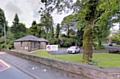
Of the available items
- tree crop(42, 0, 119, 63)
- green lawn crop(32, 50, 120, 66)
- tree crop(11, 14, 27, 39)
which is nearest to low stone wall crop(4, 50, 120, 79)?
tree crop(42, 0, 119, 63)

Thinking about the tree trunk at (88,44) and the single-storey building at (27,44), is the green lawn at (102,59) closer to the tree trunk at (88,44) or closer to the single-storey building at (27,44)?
the tree trunk at (88,44)

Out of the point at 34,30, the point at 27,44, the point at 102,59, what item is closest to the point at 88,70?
the point at 102,59

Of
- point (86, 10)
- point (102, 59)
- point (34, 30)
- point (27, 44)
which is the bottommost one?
point (102, 59)

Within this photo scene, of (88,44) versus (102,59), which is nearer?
(88,44)

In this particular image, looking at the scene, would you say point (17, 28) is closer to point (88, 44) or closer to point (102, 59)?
point (102, 59)

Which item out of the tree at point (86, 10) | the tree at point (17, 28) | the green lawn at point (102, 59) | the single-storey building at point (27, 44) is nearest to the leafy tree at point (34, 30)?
the tree at point (17, 28)

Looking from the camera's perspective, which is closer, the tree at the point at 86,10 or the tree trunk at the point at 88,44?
the tree at the point at 86,10

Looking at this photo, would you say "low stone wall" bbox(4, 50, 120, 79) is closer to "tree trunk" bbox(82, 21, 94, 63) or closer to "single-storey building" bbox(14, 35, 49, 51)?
"tree trunk" bbox(82, 21, 94, 63)

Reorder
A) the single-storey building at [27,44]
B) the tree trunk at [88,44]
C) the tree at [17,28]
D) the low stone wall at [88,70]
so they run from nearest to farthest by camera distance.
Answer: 1. the low stone wall at [88,70]
2. the tree trunk at [88,44]
3. the single-storey building at [27,44]
4. the tree at [17,28]

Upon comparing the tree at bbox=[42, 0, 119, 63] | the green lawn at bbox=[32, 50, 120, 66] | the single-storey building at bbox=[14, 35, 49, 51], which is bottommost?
the green lawn at bbox=[32, 50, 120, 66]

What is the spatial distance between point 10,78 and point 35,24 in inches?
1586

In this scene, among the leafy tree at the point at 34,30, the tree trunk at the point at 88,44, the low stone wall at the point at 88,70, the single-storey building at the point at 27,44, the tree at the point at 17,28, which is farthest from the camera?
the tree at the point at 17,28

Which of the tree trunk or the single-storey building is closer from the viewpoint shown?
the tree trunk

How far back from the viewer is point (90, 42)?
935 centimetres
